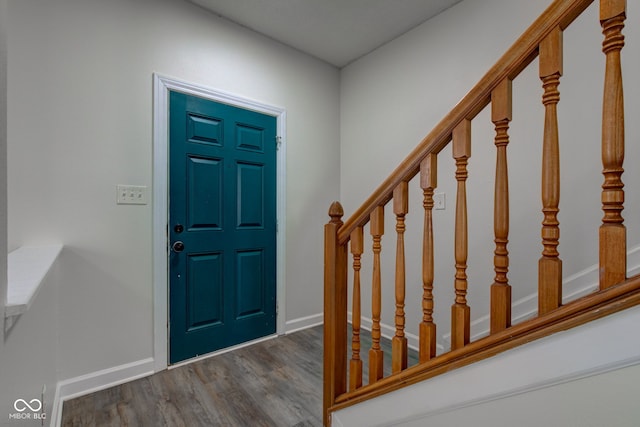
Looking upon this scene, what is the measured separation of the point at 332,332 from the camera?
135 centimetres

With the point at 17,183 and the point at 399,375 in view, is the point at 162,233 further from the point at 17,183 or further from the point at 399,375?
the point at 399,375

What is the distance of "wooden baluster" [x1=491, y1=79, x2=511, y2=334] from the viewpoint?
0.87 metres

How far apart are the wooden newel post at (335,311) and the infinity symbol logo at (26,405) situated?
3.43ft

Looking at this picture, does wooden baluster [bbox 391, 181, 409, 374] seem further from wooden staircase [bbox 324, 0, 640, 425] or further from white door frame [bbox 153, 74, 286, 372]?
white door frame [bbox 153, 74, 286, 372]

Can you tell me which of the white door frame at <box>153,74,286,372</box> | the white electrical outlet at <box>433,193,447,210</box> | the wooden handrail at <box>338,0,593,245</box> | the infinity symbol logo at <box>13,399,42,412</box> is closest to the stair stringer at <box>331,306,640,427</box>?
the wooden handrail at <box>338,0,593,245</box>

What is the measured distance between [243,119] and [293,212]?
3.06 feet

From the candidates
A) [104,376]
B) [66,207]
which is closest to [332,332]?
[104,376]

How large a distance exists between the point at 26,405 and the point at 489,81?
1.75m

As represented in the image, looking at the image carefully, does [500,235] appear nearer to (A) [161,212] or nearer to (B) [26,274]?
(B) [26,274]

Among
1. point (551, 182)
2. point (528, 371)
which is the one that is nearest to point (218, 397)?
point (528, 371)

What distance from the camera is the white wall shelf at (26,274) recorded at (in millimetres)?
699

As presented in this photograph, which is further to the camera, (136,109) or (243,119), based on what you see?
(243,119)

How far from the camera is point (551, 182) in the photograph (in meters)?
0.78

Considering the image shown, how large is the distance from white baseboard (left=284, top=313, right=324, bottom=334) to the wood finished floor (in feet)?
1.42
